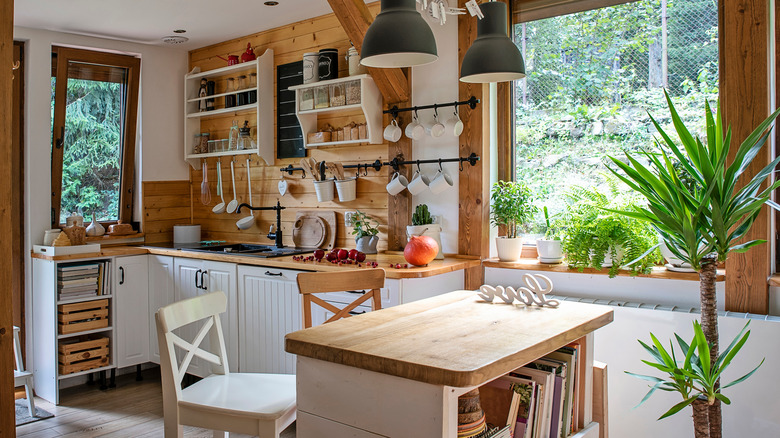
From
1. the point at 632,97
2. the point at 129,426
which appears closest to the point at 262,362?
the point at 129,426

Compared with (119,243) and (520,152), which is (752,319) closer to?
(520,152)

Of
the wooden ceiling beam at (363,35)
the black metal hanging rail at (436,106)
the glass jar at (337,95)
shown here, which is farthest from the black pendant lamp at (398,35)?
the glass jar at (337,95)

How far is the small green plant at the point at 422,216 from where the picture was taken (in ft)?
11.6

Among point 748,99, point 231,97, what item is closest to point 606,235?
point 748,99

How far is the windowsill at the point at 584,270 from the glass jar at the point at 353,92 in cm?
118

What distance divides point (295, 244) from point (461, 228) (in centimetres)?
123

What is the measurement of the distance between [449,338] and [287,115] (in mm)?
2890

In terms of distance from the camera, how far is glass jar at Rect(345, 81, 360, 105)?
3.68 meters

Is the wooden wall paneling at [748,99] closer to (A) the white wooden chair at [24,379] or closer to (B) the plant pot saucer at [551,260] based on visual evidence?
(B) the plant pot saucer at [551,260]

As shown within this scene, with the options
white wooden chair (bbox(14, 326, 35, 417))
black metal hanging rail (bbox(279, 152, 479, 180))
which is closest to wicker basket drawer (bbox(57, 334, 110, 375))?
white wooden chair (bbox(14, 326, 35, 417))

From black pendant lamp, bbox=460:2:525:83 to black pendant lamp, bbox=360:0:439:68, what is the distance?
0.23 meters

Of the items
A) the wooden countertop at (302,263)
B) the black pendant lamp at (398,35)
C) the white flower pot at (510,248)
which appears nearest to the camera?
the black pendant lamp at (398,35)

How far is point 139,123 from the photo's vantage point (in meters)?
4.79

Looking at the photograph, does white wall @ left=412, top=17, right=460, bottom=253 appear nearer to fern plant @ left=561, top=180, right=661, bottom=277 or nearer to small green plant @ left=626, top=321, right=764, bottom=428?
fern plant @ left=561, top=180, right=661, bottom=277
